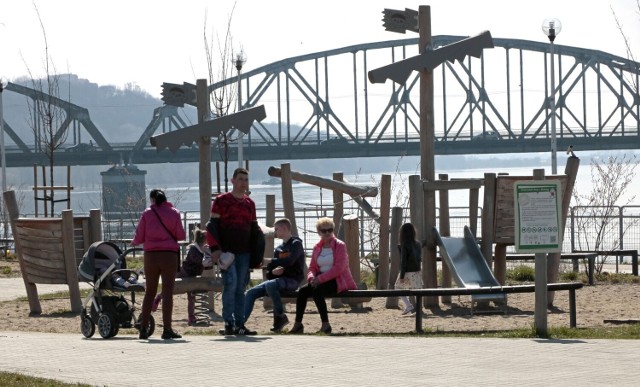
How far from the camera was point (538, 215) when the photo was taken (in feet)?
38.7

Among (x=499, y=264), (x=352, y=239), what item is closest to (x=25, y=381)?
(x=352, y=239)

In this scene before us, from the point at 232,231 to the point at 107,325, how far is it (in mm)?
1496

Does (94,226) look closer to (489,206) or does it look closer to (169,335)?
(489,206)

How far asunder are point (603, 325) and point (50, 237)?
6.87 meters

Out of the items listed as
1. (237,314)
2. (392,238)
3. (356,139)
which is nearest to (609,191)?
(392,238)

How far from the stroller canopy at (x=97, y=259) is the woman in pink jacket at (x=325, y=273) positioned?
2.67m

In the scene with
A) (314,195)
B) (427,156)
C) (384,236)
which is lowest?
(384,236)

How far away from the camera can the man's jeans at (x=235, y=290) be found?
12852 millimetres

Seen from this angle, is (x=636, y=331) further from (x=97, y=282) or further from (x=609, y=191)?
(x=609, y=191)

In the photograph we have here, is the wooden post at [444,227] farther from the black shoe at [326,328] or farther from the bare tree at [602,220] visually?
the bare tree at [602,220]

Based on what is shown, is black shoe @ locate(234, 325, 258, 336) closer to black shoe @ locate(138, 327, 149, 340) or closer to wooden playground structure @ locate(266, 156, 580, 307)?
black shoe @ locate(138, 327, 149, 340)

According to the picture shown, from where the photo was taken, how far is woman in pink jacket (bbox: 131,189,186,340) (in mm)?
12438

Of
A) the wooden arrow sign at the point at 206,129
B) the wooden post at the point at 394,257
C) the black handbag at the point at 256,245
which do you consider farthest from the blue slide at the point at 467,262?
the black handbag at the point at 256,245

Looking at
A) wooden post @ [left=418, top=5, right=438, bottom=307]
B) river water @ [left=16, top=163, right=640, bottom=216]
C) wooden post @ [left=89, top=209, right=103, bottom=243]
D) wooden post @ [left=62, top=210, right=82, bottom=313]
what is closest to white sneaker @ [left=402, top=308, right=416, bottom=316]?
wooden post @ [left=418, top=5, right=438, bottom=307]
